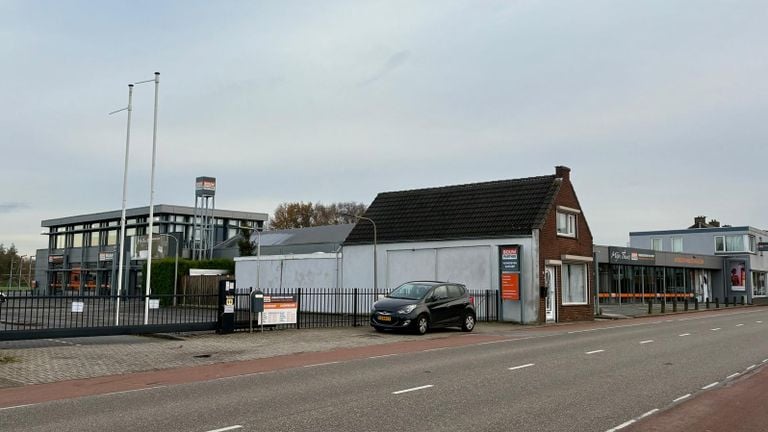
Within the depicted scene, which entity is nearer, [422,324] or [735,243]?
[422,324]

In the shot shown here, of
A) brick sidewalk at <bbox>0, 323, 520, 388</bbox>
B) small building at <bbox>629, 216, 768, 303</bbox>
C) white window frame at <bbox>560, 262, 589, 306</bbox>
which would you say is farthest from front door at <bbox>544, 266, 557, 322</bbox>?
small building at <bbox>629, 216, 768, 303</bbox>

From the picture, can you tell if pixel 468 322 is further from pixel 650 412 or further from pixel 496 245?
pixel 650 412

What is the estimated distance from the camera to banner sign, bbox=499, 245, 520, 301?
2650cm

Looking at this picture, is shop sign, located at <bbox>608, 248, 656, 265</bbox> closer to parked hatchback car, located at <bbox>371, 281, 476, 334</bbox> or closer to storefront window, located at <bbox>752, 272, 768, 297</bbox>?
storefront window, located at <bbox>752, 272, 768, 297</bbox>

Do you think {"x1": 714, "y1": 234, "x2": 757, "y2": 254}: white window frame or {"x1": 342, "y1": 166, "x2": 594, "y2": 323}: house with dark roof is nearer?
{"x1": 342, "y1": 166, "x2": 594, "y2": 323}: house with dark roof

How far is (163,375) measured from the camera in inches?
483

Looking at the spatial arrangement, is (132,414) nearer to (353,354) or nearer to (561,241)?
(353,354)

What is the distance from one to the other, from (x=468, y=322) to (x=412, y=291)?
2382 mm

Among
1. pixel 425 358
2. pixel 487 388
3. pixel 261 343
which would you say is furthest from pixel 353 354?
pixel 487 388

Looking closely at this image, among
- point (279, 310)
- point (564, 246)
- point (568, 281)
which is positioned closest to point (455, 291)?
point (279, 310)

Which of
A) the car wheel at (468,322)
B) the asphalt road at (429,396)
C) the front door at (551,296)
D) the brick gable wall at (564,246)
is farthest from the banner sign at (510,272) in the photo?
the asphalt road at (429,396)

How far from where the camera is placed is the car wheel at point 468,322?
72.7 ft

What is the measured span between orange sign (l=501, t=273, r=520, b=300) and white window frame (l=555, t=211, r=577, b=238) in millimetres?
3856

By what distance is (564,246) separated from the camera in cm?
2928
